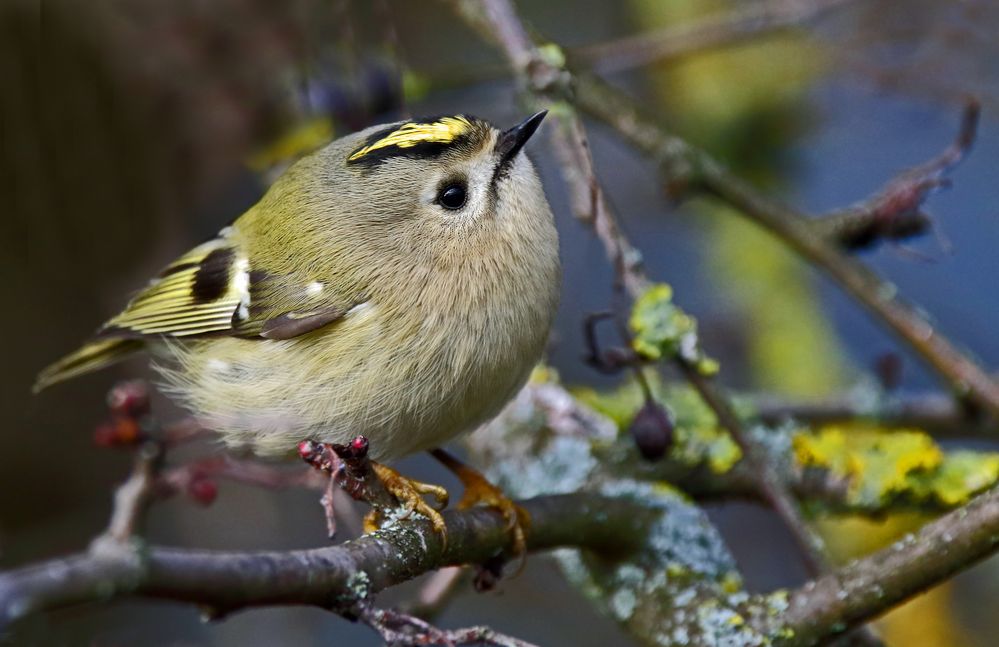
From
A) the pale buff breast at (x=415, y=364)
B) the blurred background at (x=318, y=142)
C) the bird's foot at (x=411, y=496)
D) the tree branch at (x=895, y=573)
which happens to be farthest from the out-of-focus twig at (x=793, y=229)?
the bird's foot at (x=411, y=496)

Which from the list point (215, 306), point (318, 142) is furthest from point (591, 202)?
point (318, 142)

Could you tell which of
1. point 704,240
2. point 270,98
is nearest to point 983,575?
point 704,240

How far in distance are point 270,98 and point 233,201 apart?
848 mm

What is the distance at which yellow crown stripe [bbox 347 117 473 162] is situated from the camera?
6.63 feet

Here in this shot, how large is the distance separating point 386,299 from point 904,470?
1066 mm

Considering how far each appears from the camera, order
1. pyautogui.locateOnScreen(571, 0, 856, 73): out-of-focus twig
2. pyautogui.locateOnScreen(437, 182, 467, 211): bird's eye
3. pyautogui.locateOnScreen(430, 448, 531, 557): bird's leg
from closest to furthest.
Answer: pyautogui.locateOnScreen(430, 448, 531, 557): bird's leg
pyautogui.locateOnScreen(437, 182, 467, 211): bird's eye
pyautogui.locateOnScreen(571, 0, 856, 73): out-of-focus twig

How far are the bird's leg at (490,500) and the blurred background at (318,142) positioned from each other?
900mm

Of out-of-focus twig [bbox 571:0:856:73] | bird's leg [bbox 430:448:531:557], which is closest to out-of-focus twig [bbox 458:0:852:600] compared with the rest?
bird's leg [bbox 430:448:531:557]

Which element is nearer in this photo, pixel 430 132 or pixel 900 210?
pixel 430 132

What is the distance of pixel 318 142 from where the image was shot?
10.3 ft

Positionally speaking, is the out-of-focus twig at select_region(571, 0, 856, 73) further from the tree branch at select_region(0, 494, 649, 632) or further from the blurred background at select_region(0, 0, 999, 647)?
the tree branch at select_region(0, 494, 649, 632)

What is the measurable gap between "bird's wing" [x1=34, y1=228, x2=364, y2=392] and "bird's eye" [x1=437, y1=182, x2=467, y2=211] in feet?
0.79

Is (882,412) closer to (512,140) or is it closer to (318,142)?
(512,140)

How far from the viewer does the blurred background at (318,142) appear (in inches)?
119
